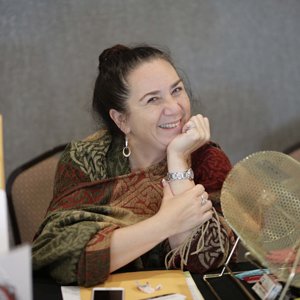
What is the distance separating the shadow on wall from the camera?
2.44 metres

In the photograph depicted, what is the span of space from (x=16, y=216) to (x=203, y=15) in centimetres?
137

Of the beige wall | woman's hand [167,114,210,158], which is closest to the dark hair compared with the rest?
woman's hand [167,114,210,158]

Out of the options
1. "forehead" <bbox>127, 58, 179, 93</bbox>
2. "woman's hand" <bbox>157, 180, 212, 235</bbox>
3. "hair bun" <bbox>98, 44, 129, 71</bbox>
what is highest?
"hair bun" <bbox>98, 44, 129, 71</bbox>

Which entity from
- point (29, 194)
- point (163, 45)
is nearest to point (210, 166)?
point (29, 194)

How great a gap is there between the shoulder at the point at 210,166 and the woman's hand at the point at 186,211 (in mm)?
187

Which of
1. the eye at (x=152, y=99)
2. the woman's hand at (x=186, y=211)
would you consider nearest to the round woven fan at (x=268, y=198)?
the woman's hand at (x=186, y=211)

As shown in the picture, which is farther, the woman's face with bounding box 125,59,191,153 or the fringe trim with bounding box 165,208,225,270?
the woman's face with bounding box 125,59,191,153

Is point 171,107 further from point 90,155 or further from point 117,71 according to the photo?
point 90,155

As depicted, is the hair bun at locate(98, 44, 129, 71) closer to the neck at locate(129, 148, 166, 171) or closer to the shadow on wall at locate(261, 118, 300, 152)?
the neck at locate(129, 148, 166, 171)

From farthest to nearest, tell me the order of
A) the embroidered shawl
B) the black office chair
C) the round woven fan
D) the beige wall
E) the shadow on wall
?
the shadow on wall
the beige wall
the black office chair
the embroidered shawl
the round woven fan

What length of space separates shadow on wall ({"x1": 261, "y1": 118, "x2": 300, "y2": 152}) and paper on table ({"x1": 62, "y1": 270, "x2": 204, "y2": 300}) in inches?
58.2

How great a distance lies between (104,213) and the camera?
129 centimetres

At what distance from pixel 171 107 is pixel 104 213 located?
0.38 m

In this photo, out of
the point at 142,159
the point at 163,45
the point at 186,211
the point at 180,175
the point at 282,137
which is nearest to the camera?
the point at 186,211
